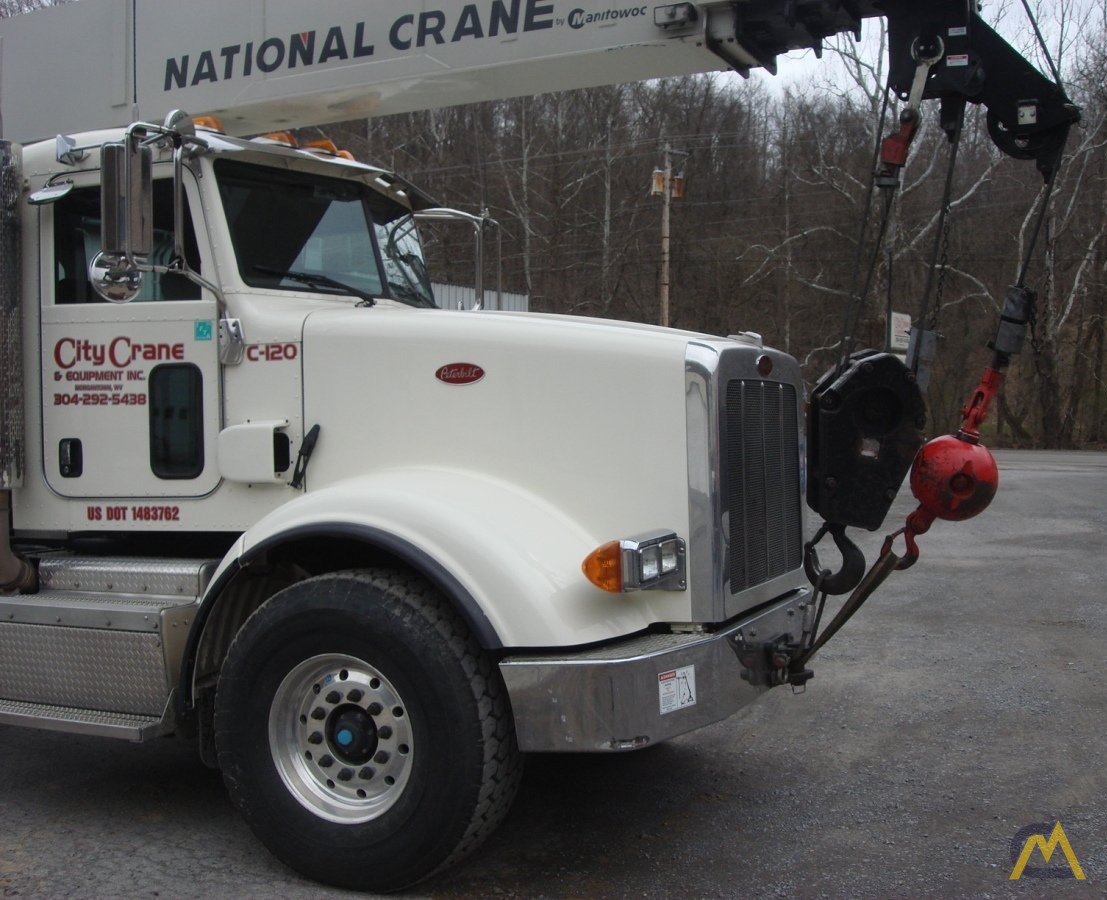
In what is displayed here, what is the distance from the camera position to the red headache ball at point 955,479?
4.22 meters

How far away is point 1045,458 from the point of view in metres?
27.6

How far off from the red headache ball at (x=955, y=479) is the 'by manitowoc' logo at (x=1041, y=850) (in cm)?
126

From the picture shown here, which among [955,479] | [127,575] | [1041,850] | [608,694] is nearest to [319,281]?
[127,575]

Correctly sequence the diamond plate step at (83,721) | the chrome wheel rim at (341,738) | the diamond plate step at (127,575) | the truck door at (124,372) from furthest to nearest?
1. the truck door at (124,372)
2. the diamond plate step at (127,575)
3. the diamond plate step at (83,721)
4. the chrome wheel rim at (341,738)

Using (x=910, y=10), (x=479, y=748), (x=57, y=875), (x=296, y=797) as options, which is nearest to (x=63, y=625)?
(x=57, y=875)

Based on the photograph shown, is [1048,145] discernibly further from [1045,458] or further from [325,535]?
[1045,458]

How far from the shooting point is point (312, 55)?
514 centimetres

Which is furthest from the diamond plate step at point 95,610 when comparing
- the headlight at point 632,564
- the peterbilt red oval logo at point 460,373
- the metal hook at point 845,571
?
the metal hook at point 845,571

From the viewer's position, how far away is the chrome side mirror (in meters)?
4.00

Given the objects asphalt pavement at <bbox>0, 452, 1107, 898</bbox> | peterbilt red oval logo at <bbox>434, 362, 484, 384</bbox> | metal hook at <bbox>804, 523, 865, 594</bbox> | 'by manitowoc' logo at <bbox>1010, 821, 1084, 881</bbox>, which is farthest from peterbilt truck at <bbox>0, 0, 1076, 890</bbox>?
'by manitowoc' logo at <bbox>1010, 821, 1084, 881</bbox>

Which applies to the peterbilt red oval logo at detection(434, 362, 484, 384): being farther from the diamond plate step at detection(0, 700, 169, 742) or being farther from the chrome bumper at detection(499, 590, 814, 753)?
the diamond plate step at detection(0, 700, 169, 742)

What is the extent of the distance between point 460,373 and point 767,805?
225cm

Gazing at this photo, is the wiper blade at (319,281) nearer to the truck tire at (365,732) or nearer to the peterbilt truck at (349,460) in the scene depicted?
the peterbilt truck at (349,460)

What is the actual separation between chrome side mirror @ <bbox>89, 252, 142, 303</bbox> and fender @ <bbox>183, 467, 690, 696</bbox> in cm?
98
